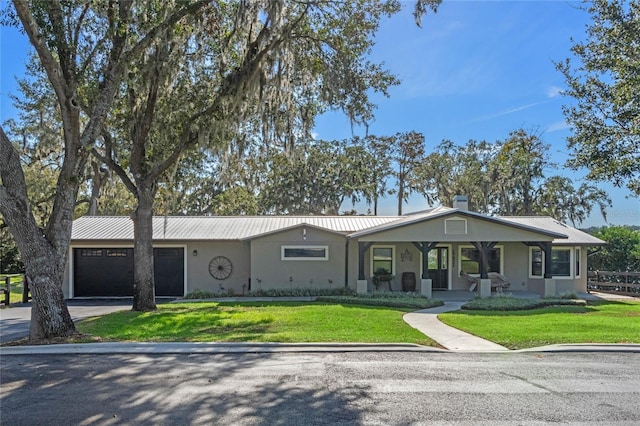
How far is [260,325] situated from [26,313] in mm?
8648

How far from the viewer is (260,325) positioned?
36.7 ft

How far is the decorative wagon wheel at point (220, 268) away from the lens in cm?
2017

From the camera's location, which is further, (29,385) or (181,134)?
(181,134)

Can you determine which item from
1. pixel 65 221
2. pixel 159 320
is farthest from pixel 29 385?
pixel 159 320

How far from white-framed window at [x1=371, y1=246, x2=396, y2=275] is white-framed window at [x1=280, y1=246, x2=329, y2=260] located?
2.03 meters

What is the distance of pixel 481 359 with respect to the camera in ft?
26.1

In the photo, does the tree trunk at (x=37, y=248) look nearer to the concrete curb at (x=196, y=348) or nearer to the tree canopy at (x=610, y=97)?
the concrete curb at (x=196, y=348)

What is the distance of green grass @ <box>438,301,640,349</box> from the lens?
9.50 meters

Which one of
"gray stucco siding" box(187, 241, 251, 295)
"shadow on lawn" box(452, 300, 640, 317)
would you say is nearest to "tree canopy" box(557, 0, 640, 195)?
"shadow on lawn" box(452, 300, 640, 317)

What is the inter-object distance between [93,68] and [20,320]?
710 cm

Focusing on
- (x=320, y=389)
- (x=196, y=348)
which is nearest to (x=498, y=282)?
(x=196, y=348)

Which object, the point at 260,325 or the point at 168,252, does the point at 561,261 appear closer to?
the point at 260,325

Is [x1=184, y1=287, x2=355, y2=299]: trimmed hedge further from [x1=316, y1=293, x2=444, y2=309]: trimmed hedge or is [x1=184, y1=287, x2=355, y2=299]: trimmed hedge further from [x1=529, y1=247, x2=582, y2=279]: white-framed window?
[x1=529, y1=247, x2=582, y2=279]: white-framed window

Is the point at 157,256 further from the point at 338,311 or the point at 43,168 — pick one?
the point at 43,168
